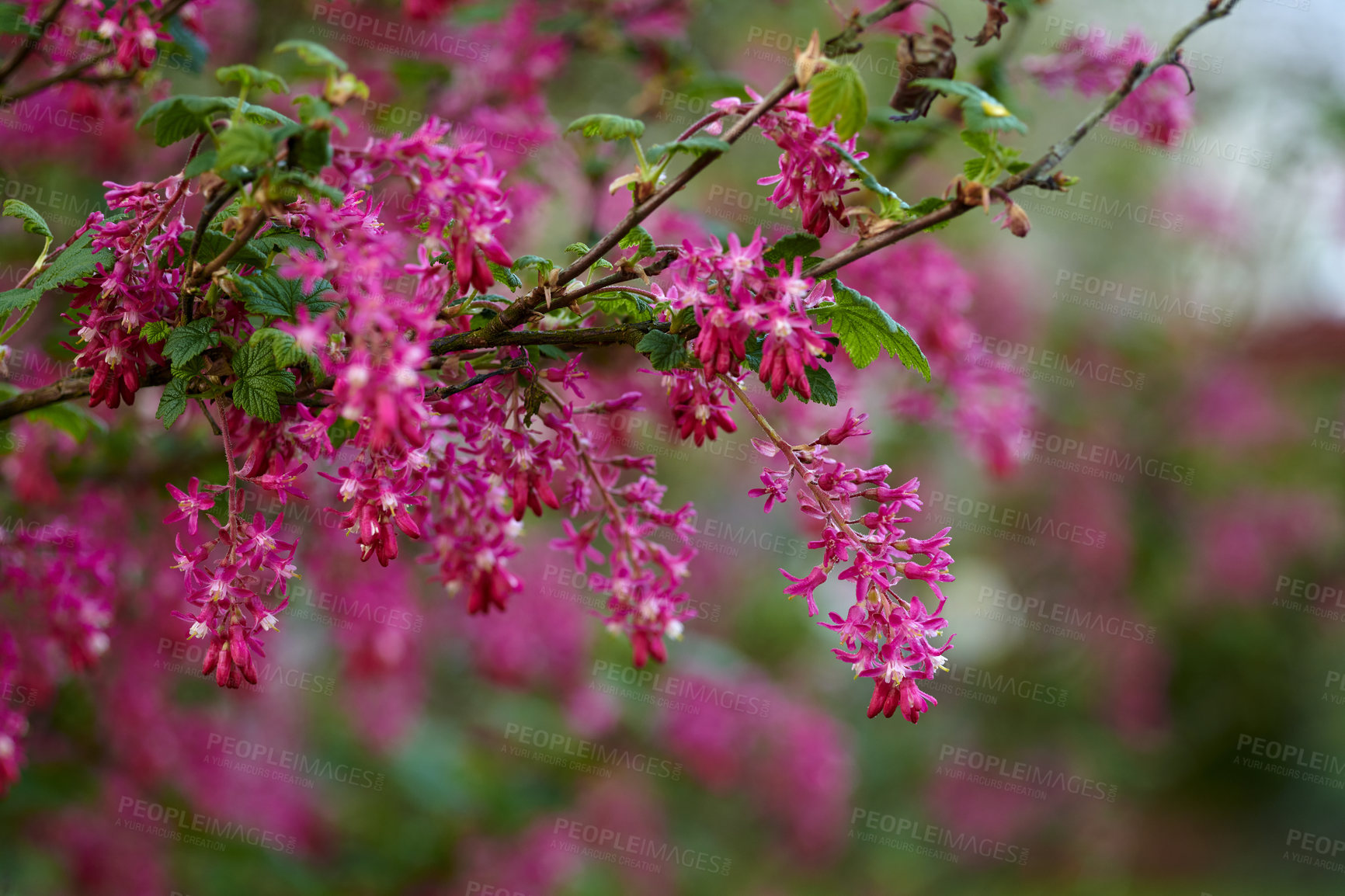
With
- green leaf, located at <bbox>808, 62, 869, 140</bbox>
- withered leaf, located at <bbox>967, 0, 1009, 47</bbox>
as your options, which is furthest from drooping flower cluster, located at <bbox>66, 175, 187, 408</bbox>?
withered leaf, located at <bbox>967, 0, 1009, 47</bbox>

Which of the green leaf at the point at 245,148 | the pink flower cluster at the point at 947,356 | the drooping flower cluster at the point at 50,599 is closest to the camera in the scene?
the green leaf at the point at 245,148

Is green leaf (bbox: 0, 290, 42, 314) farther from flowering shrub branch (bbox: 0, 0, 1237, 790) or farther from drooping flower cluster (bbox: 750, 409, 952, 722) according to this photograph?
drooping flower cluster (bbox: 750, 409, 952, 722)

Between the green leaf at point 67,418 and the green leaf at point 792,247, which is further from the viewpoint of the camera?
the green leaf at point 67,418

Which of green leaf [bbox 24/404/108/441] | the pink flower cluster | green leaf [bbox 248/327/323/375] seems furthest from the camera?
the pink flower cluster

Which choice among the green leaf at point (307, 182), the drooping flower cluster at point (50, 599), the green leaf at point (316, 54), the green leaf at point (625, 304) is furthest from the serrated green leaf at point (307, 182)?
the drooping flower cluster at point (50, 599)

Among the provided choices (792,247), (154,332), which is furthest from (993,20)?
(154,332)

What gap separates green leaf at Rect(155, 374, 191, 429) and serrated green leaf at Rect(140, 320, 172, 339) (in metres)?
0.05

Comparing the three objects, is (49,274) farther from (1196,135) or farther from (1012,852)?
(1012,852)

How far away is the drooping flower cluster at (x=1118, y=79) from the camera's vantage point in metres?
2.24

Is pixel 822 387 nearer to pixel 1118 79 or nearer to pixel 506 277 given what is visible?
pixel 506 277

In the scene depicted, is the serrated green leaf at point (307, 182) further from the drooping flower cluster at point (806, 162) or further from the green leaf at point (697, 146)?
the drooping flower cluster at point (806, 162)

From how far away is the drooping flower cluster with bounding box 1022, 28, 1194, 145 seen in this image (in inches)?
88.1

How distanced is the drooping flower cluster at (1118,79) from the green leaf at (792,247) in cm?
151

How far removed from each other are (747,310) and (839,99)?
242mm
